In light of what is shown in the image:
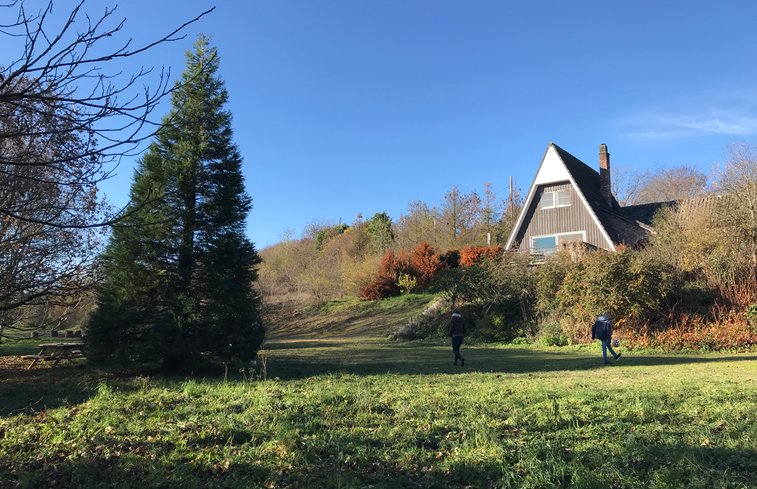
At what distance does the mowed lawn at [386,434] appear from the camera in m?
4.24

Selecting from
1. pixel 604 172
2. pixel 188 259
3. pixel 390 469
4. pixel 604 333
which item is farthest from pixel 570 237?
pixel 390 469

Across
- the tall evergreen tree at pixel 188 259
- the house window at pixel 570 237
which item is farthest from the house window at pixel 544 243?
the tall evergreen tree at pixel 188 259

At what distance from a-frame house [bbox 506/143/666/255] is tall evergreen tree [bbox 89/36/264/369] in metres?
19.7

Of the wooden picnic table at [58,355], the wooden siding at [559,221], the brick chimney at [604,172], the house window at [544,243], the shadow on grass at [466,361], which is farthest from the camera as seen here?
the brick chimney at [604,172]

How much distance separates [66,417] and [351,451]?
15.0 ft

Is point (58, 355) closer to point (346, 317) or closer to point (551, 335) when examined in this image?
point (551, 335)

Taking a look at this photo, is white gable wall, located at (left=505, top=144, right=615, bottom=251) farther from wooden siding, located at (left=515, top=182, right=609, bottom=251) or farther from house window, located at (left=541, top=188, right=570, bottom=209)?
house window, located at (left=541, top=188, right=570, bottom=209)

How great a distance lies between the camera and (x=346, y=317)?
111ft

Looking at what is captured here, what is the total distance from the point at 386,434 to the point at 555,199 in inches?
1070

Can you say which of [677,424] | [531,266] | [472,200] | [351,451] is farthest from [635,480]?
[472,200]

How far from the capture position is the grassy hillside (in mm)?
29344

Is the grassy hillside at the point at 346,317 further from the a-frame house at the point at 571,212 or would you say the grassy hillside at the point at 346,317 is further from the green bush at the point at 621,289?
the green bush at the point at 621,289

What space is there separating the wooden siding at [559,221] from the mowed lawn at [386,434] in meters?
19.6

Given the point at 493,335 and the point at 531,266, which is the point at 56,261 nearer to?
the point at 493,335
